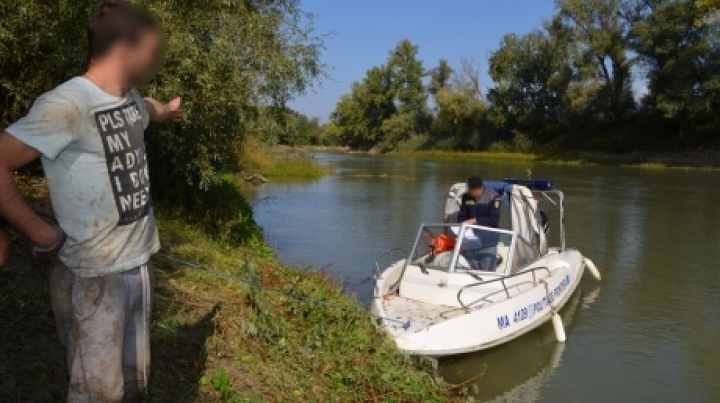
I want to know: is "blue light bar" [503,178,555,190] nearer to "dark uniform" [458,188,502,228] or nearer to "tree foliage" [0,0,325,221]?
"dark uniform" [458,188,502,228]

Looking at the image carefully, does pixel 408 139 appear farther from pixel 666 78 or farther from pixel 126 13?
pixel 126 13

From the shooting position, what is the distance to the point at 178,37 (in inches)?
344

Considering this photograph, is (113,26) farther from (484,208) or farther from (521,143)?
(521,143)

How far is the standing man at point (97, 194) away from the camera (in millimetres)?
2656

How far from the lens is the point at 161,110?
357cm

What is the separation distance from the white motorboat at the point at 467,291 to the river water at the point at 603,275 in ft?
1.63

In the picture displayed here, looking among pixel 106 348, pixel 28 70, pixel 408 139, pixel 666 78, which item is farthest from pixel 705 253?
pixel 408 139

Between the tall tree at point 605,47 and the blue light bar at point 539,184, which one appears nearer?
the blue light bar at point 539,184

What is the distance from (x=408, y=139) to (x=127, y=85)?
80.8m

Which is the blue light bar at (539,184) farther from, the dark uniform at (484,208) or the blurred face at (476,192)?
the blurred face at (476,192)

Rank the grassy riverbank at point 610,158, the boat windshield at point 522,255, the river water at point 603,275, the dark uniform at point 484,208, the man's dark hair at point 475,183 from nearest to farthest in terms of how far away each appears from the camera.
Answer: the river water at point 603,275, the boat windshield at point 522,255, the dark uniform at point 484,208, the man's dark hair at point 475,183, the grassy riverbank at point 610,158

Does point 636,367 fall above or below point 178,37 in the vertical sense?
below

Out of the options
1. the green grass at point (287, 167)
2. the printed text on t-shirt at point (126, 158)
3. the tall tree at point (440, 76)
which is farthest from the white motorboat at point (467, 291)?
the tall tree at point (440, 76)

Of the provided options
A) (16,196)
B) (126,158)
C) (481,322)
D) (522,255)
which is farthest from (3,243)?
(522,255)
